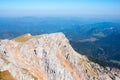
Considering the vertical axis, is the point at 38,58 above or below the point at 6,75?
below

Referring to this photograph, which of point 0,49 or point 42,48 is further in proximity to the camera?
point 42,48

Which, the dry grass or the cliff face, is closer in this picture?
the dry grass

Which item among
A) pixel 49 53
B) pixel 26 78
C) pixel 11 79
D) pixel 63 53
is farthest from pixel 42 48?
pixel 11 79

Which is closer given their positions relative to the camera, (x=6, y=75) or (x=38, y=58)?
(x=6, y=75)

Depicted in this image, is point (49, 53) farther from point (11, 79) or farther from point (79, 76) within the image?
point (11, 79)

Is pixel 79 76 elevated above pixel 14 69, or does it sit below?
below

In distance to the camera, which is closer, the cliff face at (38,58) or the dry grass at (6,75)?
the dry grass at (6,75)

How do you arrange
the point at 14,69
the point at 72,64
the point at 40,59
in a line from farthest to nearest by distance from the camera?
the point at 72,64
the point at 40,59
the point at 14,69

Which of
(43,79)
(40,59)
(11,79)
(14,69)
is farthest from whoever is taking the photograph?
(40,59)

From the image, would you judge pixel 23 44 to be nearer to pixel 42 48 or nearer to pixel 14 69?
A: pixel 42 48

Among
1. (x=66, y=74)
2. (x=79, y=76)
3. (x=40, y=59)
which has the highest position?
(x=40, y=59)
